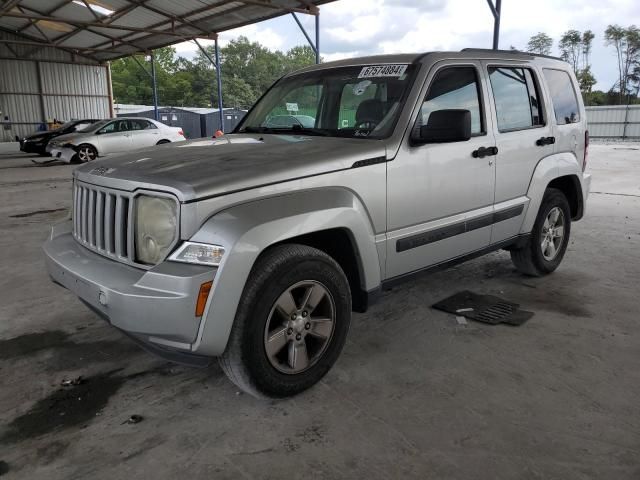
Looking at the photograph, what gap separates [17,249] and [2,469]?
4.30 meters

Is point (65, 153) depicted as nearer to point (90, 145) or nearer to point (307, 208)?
point (90, 145)

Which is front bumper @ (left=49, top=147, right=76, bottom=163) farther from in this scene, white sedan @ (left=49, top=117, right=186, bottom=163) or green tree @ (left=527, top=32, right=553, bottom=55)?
green tree @ (left=527, top=32, right=553, bottom=55)

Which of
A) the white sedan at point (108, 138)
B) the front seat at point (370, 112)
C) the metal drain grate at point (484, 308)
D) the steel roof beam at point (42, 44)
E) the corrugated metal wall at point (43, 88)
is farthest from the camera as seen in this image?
the corrugated metal wall at point (43, 88)

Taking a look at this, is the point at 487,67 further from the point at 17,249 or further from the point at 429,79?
the point at 17,249

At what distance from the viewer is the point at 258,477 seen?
212cm

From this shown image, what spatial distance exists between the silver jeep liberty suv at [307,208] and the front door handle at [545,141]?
0.7 inches

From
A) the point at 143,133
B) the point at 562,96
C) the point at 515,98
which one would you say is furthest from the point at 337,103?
the point at 143,133

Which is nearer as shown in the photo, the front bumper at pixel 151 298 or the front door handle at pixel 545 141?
the front bumper at pixel 151 298

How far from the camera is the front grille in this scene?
252 cm

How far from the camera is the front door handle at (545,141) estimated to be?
4.11 metres

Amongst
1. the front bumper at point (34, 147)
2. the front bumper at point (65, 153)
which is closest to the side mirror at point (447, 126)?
the front bumper at point (65, 153)

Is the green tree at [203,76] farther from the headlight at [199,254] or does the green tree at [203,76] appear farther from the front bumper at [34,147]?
the headlight at [199,254]

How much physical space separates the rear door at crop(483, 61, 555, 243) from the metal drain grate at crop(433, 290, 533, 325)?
1.70 ft

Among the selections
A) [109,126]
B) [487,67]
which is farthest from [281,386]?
[109,126]
